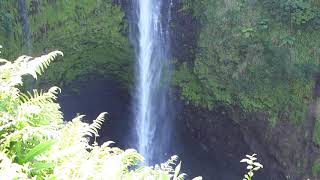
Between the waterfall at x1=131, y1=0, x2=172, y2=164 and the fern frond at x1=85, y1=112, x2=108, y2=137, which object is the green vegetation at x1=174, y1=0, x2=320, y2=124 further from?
the fern frond at x1=85, y1=112, x2=108, y2=137

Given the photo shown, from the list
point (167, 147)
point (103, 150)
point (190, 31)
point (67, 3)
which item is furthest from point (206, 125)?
point (103, 150)

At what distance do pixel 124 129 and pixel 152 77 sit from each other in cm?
206

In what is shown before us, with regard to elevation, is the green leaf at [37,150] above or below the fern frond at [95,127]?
below

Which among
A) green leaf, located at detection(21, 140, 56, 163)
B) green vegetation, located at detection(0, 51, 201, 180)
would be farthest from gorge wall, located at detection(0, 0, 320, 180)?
green leaf, located at detection(21, 140, 56, 163)

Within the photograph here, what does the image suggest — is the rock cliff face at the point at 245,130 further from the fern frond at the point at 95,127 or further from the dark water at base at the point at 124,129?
the fern frond at the point at 95,127

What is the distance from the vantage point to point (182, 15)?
13070mm

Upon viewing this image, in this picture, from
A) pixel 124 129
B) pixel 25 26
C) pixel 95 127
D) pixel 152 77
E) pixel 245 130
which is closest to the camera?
pixel 95 127

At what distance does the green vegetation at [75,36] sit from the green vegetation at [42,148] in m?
8.90

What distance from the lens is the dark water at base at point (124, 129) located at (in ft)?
43.5

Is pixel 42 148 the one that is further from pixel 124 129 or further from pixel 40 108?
pixel 124 129

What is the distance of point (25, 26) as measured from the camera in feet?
39.8

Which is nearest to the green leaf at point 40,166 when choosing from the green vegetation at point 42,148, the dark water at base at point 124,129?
the green vegetation at point 42,148

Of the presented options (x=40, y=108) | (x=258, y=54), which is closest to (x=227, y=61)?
(x=258, y=54)

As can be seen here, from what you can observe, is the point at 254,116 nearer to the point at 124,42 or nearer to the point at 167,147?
the point at 167,147
